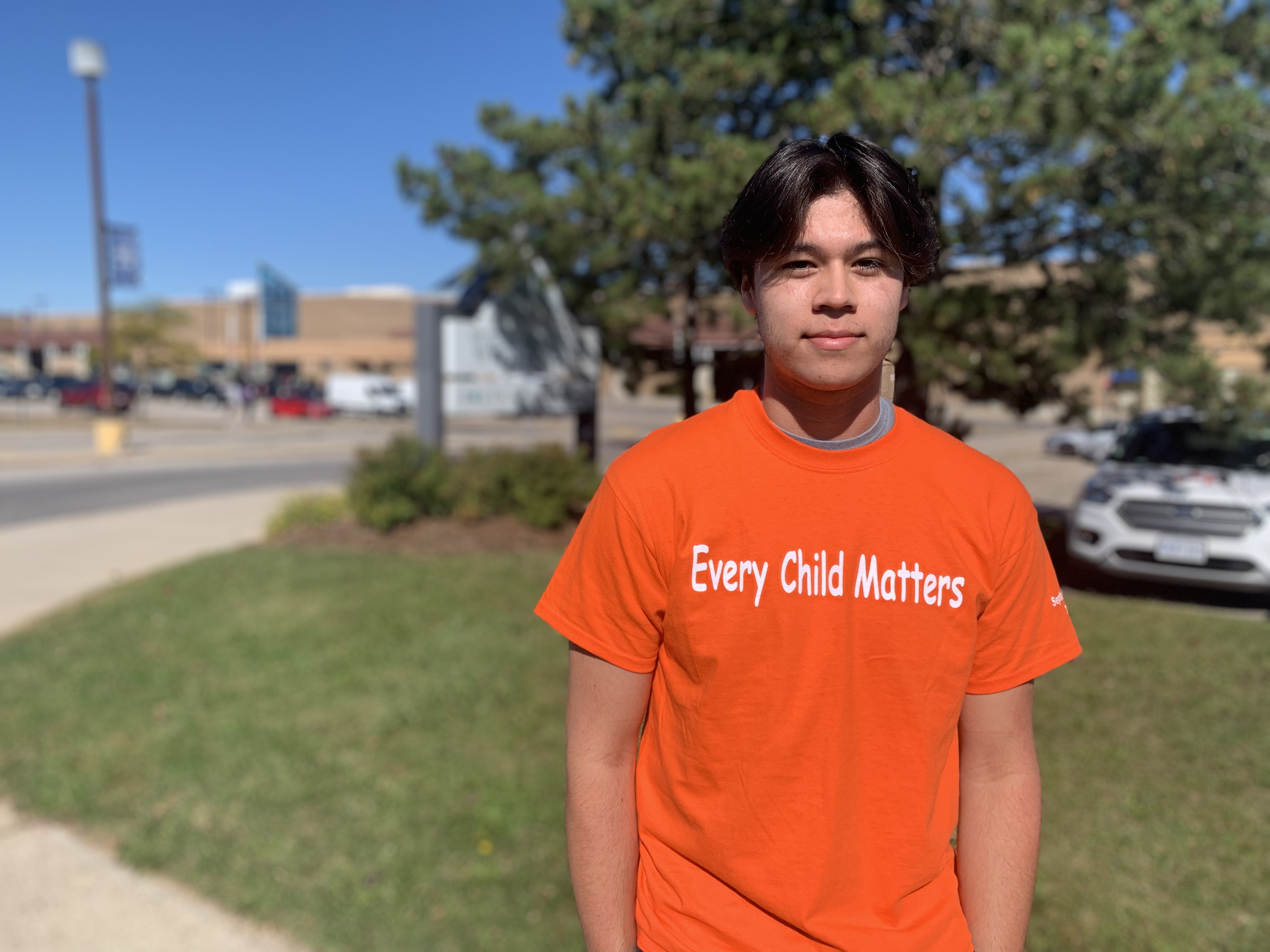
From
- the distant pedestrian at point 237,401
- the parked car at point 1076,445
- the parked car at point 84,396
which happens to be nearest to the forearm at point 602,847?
the parked car at point 1076,445

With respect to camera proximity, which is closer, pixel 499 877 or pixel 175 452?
pixel 499 877

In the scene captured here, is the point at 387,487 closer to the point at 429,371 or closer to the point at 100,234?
the point at 429,371

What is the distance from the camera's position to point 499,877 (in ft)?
13.2

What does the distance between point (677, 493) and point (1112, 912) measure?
2.66 meters

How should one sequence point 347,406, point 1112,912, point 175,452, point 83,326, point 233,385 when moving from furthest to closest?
point 83,326, point 347,406, point 233,385, point 175,452, point 1112,912

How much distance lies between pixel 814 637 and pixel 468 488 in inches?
331

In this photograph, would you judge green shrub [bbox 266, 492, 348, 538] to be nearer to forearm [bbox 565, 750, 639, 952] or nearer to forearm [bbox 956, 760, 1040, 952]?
forearm [bbox 565, 750, 639, 952]

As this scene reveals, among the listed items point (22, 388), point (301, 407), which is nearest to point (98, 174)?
point (301, 407)

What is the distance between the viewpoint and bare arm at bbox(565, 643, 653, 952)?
167 cm

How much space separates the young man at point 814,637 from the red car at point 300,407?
4265cm

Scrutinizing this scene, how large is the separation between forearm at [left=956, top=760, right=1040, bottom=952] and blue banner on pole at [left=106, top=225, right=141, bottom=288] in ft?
93.6

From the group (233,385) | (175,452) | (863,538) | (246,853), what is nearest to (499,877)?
(246,853)

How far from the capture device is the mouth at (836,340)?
1574 mm

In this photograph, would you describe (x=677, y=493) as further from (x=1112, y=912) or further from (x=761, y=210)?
(x=1112, y=912)
